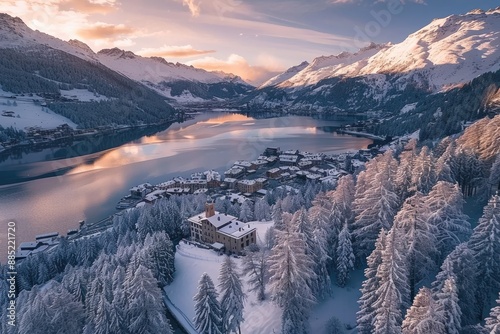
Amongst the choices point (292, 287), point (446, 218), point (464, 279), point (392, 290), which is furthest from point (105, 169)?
point (464, 279)

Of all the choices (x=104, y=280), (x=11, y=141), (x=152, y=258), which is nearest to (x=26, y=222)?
(x=152, y=258)

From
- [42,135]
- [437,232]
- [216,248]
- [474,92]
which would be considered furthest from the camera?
[42,135]

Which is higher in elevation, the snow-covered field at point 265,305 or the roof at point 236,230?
the roof at point 236,230

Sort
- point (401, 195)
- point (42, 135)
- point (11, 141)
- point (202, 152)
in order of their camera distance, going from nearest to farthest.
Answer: point (401, 195) → point (202, 152) → point (11, 141) → point (42, 135)

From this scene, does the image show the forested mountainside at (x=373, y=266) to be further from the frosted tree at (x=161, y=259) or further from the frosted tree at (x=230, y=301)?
the frosted tree at (x=230, y=301)

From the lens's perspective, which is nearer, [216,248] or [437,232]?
[437,232]

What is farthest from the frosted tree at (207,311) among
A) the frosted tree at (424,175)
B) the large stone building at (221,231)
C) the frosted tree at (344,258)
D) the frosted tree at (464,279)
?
the frosted tree at (424,175)

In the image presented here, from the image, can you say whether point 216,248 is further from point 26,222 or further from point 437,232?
point 26,222

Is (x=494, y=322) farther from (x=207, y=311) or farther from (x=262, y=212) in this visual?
(x=262, y=212)
